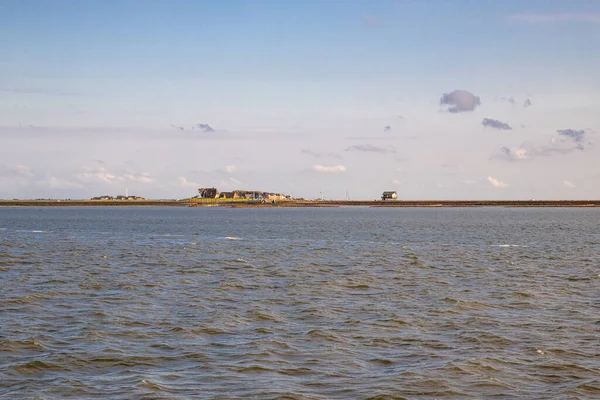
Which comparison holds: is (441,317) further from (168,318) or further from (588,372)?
(168,318)

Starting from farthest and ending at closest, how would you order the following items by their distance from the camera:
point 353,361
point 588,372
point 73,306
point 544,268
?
point 544,268
point 73,306
point 353,361
point 588,372

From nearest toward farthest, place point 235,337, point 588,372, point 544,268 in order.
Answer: point 588,372, point 235,337, point 544,268

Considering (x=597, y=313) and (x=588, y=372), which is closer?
(x=588, y=372)

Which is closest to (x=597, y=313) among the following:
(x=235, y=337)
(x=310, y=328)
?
(x=310, y=328)

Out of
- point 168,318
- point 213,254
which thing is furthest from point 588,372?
point 213,254

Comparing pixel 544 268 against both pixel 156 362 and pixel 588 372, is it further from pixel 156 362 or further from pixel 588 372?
pixel 156 362

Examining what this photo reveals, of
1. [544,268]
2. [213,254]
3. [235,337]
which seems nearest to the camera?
[235,337]

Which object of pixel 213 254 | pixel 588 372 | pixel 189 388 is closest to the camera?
pixel 189 388

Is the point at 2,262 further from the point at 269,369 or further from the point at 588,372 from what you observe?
the point at 588,372

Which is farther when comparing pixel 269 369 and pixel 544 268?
pixel 544 268

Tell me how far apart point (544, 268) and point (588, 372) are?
2837 centimetres

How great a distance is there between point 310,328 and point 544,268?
88.1ft

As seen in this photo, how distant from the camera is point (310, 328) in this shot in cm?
2388

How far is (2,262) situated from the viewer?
158 feet
